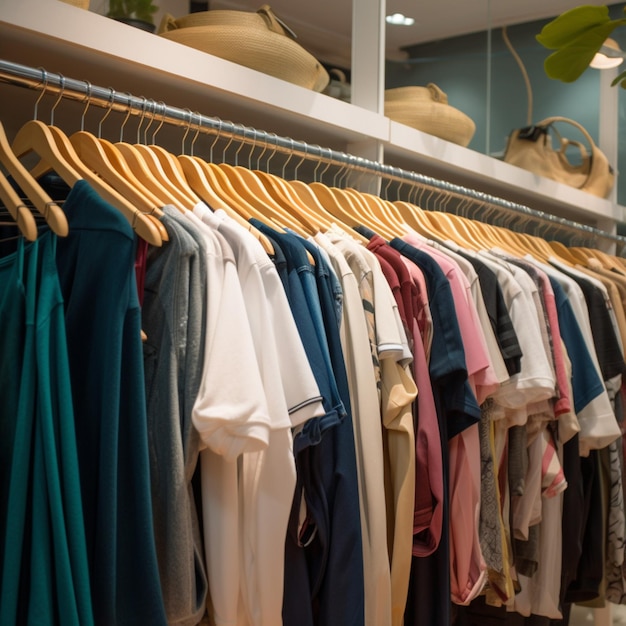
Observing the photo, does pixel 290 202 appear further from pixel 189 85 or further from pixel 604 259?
pixel 604 259

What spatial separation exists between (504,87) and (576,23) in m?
2.30

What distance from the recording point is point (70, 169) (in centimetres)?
141

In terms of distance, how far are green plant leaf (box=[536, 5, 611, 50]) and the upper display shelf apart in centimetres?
66

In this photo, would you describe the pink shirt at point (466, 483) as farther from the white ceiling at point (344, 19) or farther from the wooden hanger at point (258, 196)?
the white ceiling at point (344, 19)

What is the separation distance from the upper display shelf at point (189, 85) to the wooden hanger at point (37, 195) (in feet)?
0.93

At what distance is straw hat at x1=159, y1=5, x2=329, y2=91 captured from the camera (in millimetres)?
1980

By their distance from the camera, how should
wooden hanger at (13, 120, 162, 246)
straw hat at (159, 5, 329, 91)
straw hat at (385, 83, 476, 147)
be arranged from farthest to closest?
straw hat at (385, 83, 476, 147), straw hat at (159, 5, 329, 91), wooden hanger at (13, 120, 162, 246)

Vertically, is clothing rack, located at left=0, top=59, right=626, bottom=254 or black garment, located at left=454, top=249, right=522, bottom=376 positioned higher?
clothing rack, located at left=0, top=59, right=626, bottom=254

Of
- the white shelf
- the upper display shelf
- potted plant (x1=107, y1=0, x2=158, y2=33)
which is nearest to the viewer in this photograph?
the upper display shelf

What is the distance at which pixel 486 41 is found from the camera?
3545mm

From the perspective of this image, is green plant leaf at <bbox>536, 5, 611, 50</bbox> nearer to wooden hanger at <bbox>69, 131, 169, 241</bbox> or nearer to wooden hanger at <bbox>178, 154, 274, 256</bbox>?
wooden hanger at <bbox>178, 154, 274, 256</bbox>

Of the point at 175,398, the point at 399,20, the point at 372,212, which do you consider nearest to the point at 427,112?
the point at 399,20

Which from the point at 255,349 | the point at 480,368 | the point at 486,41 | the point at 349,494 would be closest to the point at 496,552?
the point at 480,368

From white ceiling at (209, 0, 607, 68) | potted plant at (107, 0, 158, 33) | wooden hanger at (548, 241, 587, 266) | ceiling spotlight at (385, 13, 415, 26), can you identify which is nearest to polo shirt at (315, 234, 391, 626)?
potted plant at (107, 0, 158, 33)
